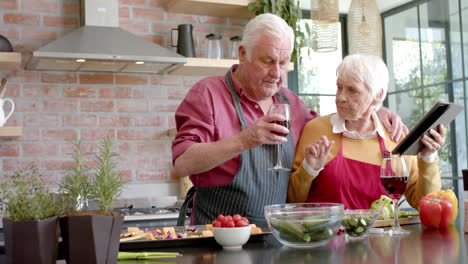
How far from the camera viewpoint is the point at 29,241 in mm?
1103

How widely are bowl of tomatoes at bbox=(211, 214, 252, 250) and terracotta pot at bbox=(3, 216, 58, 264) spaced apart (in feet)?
1.73

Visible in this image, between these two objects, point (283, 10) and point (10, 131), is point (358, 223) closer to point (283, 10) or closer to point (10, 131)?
point (10, 131)

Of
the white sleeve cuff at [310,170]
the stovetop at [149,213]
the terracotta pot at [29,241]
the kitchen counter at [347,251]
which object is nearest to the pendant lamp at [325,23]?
the stovetop at [149,213]

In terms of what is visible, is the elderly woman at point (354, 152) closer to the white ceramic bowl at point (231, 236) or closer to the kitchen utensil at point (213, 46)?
the white ceramic bowl at point (231, 236)

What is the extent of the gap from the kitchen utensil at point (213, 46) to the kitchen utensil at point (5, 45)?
1324 mm

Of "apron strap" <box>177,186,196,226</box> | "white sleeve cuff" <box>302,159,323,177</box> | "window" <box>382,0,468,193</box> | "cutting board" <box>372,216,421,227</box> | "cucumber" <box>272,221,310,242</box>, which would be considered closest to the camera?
"cucumber" <box>272,221,310,242</box>

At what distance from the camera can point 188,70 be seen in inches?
164

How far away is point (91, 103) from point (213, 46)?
3.11ft

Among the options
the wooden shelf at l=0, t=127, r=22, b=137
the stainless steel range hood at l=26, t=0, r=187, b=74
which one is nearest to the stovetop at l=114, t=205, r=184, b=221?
the wooden shelf at l=0, t=127, r=22, b=137

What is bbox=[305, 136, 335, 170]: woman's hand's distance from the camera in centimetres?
205

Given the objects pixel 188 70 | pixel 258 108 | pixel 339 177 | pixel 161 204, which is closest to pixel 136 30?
pixel 188 70

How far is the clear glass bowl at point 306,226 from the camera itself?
151 cm

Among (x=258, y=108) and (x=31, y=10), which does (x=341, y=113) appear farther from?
(x=31, y=10)

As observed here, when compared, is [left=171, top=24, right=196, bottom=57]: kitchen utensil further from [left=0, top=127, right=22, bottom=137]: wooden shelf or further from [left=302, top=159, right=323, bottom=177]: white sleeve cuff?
[left=302, top=159, right=323, bottom=177]: white sleeve cuff
